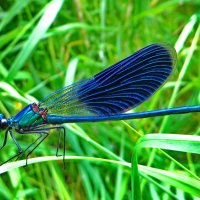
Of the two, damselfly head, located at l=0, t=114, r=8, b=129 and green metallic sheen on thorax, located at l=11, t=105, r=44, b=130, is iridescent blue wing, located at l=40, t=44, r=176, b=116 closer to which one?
green metallic sheen on thorax, located at l=11, t=105, r=44, b=130

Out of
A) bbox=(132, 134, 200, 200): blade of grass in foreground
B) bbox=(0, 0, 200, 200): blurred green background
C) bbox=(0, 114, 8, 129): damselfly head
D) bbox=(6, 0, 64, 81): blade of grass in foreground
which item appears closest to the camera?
bbox=(132, 134, 200, 200): blade of grass in foreground

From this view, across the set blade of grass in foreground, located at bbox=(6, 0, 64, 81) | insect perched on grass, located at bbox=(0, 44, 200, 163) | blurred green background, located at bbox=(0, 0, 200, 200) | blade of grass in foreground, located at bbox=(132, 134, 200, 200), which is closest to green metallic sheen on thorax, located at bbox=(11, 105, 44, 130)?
insect perched on grass, located at bbox=(0, 44, 200, 163)

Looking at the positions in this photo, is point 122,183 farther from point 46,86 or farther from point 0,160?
point 46,86

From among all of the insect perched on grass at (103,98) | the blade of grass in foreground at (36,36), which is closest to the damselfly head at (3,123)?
the insect perched on grass at (103,98)

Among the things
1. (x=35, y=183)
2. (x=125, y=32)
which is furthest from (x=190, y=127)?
(x=35, y=183)

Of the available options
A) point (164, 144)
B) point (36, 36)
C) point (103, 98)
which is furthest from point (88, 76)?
point (164, 144)

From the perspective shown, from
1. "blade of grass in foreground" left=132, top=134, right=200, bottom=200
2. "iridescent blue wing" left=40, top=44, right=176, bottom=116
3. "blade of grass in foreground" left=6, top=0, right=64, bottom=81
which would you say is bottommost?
"blade of grass in foreground" left=132, top=134, right=200, bottom=200

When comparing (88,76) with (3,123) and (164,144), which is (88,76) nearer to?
(3,123)

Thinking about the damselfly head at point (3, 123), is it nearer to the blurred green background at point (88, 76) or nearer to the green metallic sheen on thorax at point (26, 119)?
the green metallic sheen on thorax at point (26, 119)
